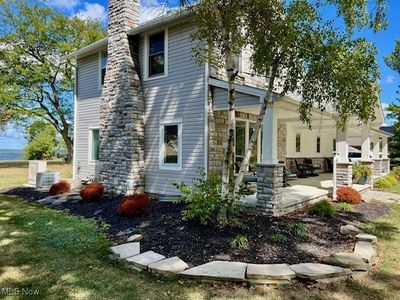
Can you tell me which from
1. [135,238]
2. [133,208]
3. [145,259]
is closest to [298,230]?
[145,259]

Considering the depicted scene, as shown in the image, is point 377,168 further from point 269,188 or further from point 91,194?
point 91,194

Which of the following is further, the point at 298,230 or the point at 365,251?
the point at 298,230

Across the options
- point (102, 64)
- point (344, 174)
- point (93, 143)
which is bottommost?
point (344, 174)

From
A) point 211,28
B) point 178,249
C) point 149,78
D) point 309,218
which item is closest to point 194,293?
point 178,249

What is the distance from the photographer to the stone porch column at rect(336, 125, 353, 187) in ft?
34.2

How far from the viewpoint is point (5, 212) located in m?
8.16

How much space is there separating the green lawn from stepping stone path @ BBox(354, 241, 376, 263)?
0.59 ft

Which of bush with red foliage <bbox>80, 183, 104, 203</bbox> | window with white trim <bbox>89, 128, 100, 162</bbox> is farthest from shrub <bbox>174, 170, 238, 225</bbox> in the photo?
window with white trim <bbox>89, 128, 100, 162</bbox>

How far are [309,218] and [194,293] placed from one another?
166 inches

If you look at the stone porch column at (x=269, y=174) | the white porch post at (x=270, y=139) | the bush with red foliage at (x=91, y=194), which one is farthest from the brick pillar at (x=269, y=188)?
the bush with red foliage at (x=91, y=194)

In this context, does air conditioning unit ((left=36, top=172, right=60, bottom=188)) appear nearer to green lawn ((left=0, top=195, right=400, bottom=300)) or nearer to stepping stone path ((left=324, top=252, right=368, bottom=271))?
green lawn ((left=0, top=195, right=400, bottom=300))

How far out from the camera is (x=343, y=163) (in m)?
10.5

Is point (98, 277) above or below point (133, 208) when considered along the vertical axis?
below

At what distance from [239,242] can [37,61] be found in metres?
22.9
